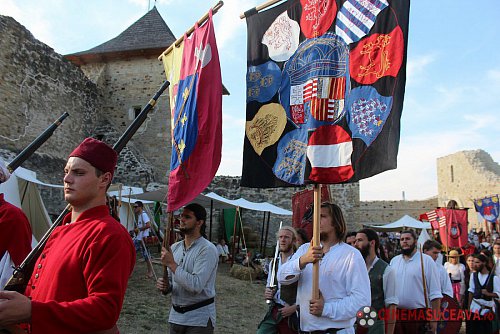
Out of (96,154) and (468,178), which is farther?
(468,178)

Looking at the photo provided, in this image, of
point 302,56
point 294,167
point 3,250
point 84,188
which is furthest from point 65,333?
point 302,56

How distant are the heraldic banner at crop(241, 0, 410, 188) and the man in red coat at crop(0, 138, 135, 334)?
72.9 inches

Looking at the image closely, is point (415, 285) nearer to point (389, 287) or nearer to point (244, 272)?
point (389, 287)

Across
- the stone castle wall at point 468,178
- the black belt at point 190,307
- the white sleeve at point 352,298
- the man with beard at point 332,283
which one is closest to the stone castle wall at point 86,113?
the black belt at point 190,307

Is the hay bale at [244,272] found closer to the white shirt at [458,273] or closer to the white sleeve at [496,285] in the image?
the white shirt at [458,273]

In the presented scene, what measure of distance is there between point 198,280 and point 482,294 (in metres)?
4.86

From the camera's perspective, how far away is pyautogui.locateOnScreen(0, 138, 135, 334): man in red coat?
1.70 metres

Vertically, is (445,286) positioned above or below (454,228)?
below

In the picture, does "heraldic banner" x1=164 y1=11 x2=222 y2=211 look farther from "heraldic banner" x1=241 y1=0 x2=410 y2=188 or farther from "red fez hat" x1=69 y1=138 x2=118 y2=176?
"red fez hat" x1=69 y1=138 x2=118 y2=176

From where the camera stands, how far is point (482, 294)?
6520 millimetres

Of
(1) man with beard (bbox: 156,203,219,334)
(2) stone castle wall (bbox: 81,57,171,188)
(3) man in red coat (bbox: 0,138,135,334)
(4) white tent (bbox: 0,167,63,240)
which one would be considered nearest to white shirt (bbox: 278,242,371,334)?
(1) man with beard (bbox: 156,203,219,334)

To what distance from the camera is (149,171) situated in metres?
18.7

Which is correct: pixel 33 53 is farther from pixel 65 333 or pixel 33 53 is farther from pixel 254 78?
pixel 65 333

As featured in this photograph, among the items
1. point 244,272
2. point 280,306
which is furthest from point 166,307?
point 244,272
